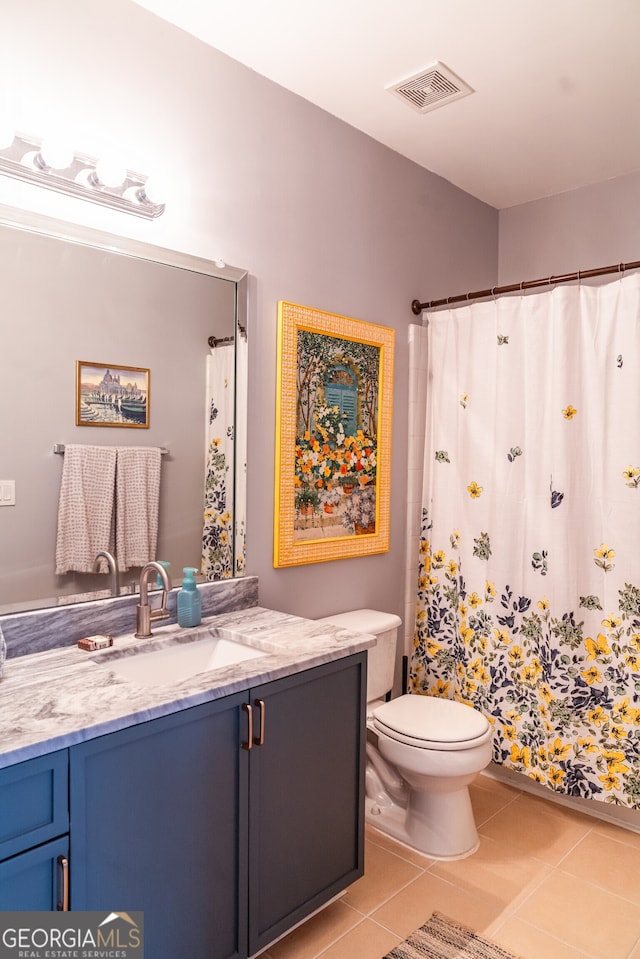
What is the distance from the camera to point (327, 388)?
2.55 m

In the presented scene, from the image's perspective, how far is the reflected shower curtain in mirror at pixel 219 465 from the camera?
2.18 meters

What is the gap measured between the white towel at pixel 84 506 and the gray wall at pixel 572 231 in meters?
2.37

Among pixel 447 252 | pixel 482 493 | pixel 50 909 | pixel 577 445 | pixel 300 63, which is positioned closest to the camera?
pixel 50 909

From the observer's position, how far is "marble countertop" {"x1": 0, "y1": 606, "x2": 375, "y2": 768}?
129 centimetres

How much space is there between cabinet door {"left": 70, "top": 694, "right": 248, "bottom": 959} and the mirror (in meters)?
0.58

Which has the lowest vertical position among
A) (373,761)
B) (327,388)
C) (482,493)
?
(373,761)

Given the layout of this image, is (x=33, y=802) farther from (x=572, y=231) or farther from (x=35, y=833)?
(x=572, y=231)

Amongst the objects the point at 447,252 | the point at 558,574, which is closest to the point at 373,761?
the point at 558,574

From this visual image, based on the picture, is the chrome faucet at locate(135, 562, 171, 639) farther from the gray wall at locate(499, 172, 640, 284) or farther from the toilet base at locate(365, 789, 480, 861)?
the gray wall at locate(499, 172, 640, 284)

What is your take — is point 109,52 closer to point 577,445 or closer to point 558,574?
point 577,445

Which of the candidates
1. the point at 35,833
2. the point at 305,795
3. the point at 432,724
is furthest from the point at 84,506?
the point at 432,724

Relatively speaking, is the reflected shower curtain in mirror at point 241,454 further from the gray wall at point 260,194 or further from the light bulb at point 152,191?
the light bulb at point 152,191

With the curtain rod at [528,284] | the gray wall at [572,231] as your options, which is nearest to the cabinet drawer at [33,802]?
the curtain rod at [528,284]

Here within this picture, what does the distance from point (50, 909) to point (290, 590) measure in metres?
1.32
